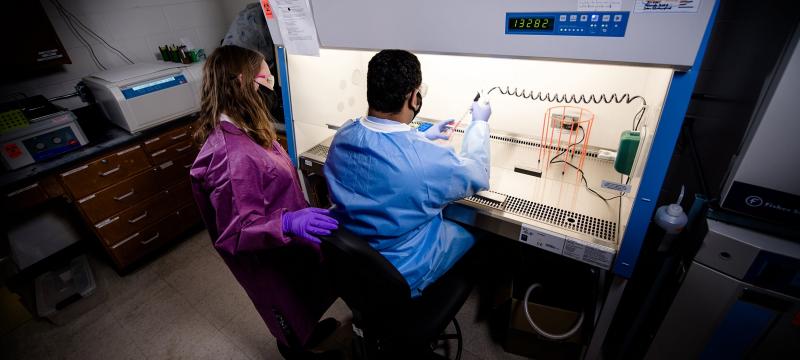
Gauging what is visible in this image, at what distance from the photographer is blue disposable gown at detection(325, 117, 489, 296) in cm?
103

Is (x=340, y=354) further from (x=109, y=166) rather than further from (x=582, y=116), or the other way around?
(x=109, y=166)

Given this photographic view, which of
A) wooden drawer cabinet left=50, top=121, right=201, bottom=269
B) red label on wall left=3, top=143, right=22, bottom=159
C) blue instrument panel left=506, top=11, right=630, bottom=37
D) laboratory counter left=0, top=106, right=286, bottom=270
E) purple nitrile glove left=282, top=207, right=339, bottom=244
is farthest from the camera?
wooden drawer cabinet left=50, top=121, right=201, bottom=269

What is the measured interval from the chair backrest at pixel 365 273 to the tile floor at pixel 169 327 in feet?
3.30

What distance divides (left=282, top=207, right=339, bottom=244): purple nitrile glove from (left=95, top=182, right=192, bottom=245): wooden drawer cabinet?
1.63 m

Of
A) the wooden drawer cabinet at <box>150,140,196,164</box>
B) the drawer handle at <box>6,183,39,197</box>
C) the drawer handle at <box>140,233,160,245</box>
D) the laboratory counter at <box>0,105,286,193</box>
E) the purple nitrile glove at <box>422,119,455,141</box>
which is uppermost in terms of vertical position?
the purple nitrile glove at <box>422,119,455,141</box>

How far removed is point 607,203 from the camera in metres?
1.27

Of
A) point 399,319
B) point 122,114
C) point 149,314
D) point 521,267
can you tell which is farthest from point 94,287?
point 521,267

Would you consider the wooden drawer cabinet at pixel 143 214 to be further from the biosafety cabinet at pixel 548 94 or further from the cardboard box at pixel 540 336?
the cardboard box at pixel 540 336

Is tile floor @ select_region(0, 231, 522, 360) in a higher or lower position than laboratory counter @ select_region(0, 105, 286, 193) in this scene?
lower

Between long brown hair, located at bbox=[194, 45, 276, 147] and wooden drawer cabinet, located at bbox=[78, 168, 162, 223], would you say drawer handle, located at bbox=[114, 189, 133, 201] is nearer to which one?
wooden drawer cabinet, located at bbox=[78, 168, 162, 223]

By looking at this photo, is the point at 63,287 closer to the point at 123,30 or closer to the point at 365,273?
the point at 123,30

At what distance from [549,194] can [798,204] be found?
622mm

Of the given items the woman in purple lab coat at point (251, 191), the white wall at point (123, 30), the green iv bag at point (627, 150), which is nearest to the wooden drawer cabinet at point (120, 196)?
the white wall at point (123, 30)

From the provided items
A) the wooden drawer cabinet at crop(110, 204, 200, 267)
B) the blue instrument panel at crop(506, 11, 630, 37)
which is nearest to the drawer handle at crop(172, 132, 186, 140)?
the wooden drawer cabinet at crop(110, 204, 200, 267)
